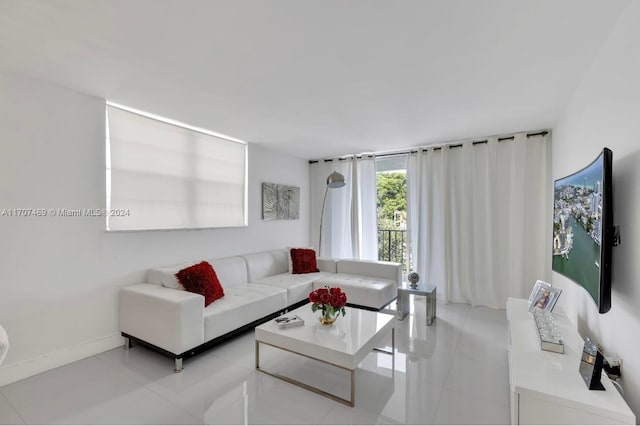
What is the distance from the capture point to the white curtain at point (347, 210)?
16.8 ft

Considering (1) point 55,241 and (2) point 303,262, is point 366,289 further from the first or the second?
(1) point 55,241

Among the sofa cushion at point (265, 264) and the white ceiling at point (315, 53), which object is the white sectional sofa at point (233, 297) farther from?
the white ceiling at point (315, 53)

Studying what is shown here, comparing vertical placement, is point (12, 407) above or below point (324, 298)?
below

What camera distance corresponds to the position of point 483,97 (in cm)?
273

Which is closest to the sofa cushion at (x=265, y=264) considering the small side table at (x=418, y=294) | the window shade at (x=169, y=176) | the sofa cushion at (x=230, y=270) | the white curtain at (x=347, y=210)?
the sofa cushion at (x=230, y=270)

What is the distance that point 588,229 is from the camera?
173 cm

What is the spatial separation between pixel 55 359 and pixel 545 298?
4.14 meters

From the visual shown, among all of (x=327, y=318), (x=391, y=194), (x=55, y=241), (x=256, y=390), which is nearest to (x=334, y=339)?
(x=327, y=318)

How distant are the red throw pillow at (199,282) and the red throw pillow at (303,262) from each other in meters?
1.52

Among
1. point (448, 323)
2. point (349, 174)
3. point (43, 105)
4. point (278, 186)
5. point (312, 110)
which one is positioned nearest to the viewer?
point (43, 105)

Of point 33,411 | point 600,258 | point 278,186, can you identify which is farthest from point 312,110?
point 33,411

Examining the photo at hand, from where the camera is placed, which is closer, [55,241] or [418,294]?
[55,241]

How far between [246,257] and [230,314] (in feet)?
4.15

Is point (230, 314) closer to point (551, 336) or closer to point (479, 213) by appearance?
point (551, 336)
